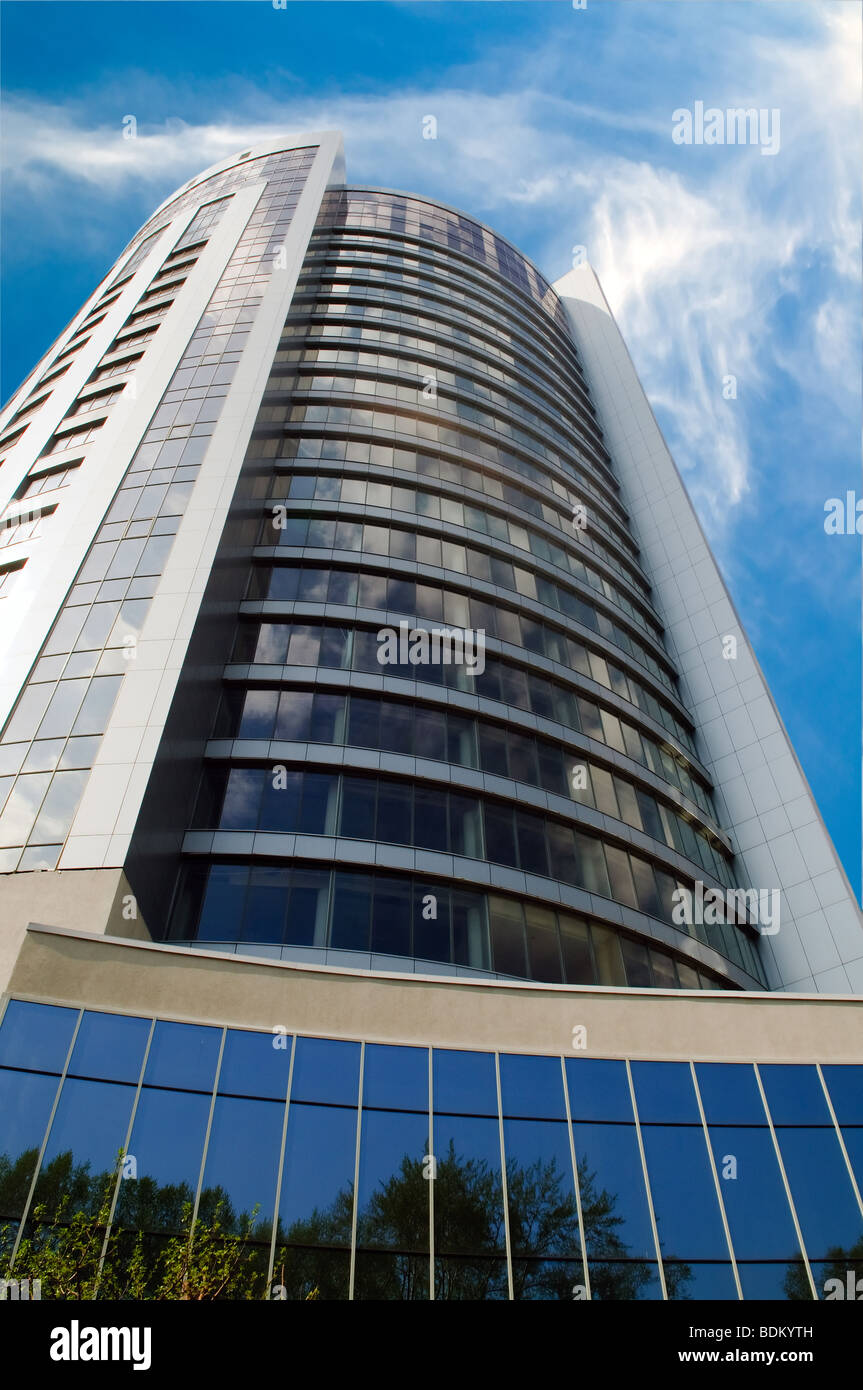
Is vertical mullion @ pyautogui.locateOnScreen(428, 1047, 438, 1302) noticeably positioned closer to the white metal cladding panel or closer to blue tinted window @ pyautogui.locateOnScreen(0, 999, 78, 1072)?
blue tinted window @ pyautogui.locateOnScreen(0, 999, 78, 1072)

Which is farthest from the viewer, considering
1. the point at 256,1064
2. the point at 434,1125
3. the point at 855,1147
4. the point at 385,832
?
the point at 385,832

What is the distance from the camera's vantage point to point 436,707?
83.4 feet

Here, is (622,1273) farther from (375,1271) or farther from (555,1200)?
(375,1271)

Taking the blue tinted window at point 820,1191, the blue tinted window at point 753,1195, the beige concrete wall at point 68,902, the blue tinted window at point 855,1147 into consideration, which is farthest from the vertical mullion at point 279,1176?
the blue tinted window at point 855,1147

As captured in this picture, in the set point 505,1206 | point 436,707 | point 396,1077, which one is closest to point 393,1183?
point 396,1077

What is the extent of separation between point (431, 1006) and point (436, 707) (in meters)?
10.7

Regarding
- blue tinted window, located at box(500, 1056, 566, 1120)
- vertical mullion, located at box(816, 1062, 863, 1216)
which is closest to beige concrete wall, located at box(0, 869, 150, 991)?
blue tinted window, located at box(500, 1056, 566, 1120)

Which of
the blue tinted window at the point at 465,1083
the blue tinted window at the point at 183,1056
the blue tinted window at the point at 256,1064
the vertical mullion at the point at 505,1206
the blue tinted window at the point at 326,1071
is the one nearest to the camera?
the vertical mullion at the point at 505,1206

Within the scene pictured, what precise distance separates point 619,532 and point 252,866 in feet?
92.5

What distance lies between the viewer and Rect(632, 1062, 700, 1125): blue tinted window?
611 inches

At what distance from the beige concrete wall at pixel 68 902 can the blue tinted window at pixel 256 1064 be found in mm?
3309

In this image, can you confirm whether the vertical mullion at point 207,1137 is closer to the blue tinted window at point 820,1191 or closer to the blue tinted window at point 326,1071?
the blue tinted window at point 326,1071

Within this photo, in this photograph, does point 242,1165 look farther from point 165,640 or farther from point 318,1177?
point 165,640

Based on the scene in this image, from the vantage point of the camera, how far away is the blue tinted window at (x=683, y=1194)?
45.8 feet
